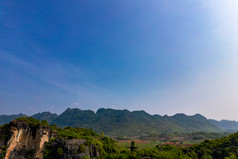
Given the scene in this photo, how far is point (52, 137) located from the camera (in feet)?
139

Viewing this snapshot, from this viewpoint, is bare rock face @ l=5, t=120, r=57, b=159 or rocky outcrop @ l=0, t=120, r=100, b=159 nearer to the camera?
bare rock face @ l=5, t=120, r=57, b=159

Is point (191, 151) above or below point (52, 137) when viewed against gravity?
below

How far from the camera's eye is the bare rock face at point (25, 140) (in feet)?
120

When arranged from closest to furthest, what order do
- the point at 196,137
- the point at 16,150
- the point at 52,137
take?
the point at 16,150
the point at 52,137
the point at 196,137

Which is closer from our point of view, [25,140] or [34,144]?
[25,140]

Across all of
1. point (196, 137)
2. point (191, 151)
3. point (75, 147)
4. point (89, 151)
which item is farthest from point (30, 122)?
point (196, 137)

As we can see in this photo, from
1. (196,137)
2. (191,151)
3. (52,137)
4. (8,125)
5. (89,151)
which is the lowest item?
(196,137)

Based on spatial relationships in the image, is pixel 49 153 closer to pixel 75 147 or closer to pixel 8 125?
pixel 75 147

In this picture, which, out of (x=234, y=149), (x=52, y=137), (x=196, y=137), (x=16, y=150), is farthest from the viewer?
(x=196, y=137)

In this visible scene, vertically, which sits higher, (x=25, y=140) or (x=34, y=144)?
(x=25, y=140)

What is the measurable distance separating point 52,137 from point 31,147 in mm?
5844

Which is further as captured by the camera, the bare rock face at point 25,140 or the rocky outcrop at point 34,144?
the rocky outcrop at point 34,144

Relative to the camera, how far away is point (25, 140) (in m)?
38.9

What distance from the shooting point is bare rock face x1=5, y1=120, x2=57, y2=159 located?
36534 mm
